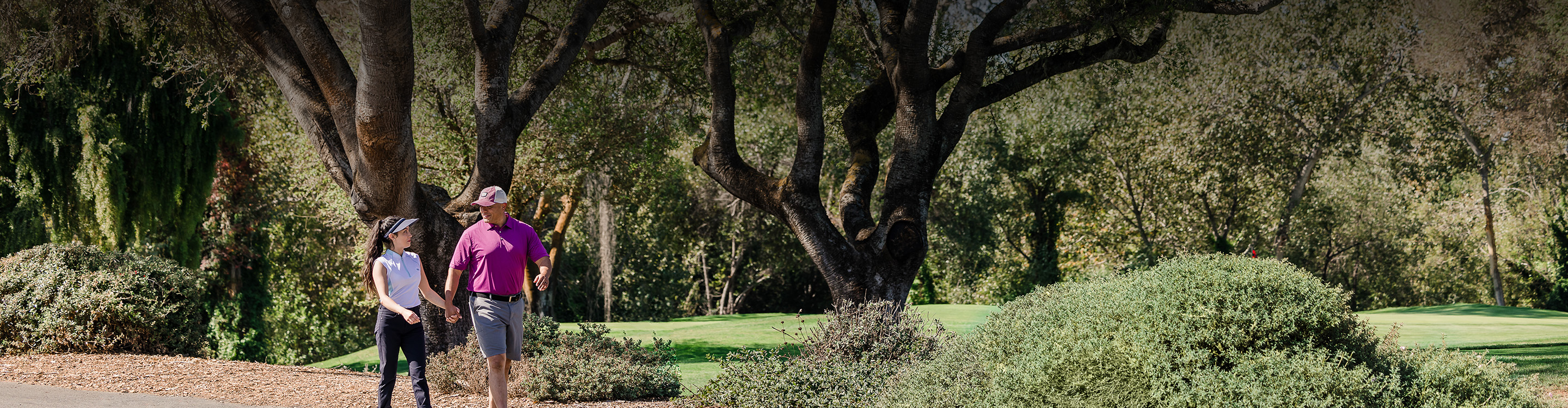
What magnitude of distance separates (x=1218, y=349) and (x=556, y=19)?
32.1ft

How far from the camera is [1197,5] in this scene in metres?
9.38

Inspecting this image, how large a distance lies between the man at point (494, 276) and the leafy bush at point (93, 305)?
6191 mm

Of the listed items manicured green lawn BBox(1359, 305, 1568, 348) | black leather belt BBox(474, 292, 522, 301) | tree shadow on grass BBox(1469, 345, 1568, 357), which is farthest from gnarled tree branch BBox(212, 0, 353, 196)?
tree shadow on grass BBox(1469, 345, 1568, 357)

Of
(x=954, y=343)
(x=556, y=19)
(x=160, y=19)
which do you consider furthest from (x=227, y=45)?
(x=954, y=343)

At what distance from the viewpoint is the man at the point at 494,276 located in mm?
5816

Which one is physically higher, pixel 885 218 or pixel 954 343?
pixel 885 218

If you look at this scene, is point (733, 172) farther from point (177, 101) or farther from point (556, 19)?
point (177, 101)

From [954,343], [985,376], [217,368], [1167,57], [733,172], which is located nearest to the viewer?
[985,376]

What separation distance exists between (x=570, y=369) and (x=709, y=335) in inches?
406

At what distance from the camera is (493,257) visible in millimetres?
5812

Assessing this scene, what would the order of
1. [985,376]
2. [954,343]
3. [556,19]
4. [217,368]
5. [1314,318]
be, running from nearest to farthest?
[1314,318] < [985,376] < [954,343] < [217,368] < [556,19]

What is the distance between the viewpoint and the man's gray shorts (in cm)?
582

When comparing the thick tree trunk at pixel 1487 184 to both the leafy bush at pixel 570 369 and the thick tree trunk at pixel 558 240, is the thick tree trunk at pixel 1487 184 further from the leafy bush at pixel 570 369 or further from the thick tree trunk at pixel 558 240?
the leafy bush at pixel 570 369

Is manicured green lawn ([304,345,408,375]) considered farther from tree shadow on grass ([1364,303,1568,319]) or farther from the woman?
tree shadow on grass ([1364,303,1568,319])
